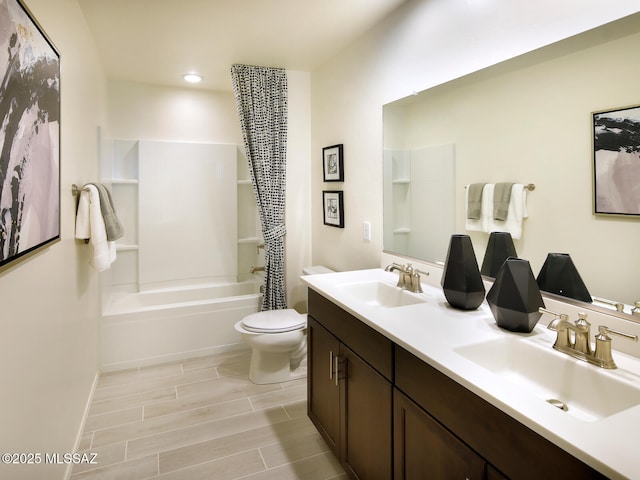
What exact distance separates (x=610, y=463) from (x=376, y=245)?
1887 mm

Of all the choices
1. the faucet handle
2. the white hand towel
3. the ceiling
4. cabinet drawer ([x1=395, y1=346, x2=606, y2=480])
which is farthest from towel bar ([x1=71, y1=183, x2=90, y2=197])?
the faucet handle

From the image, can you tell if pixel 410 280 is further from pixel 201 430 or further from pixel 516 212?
pixel 201 430

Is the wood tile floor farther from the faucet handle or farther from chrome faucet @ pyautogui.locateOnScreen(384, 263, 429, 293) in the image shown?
the faucet handle

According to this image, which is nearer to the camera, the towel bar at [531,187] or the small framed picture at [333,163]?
the towel bar at [531,187]

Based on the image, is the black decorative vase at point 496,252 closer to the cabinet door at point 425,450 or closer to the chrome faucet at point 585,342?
the chrome faucet at point 585,342

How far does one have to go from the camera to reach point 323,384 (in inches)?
76.5

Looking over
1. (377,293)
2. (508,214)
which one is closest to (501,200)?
(508,214)

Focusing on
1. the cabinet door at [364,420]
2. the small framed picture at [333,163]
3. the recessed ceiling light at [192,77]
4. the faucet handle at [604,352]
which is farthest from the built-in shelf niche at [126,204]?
the faucet handle at [604,352]

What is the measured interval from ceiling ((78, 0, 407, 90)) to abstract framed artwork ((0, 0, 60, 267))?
939 mm

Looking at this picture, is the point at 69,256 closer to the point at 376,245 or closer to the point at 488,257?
the point at 376,245

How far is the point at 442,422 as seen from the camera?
1076 millimetres

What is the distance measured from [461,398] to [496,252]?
817 millimetres

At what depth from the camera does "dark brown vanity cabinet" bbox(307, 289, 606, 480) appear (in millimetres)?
857

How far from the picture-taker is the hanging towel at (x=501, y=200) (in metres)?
1.56
